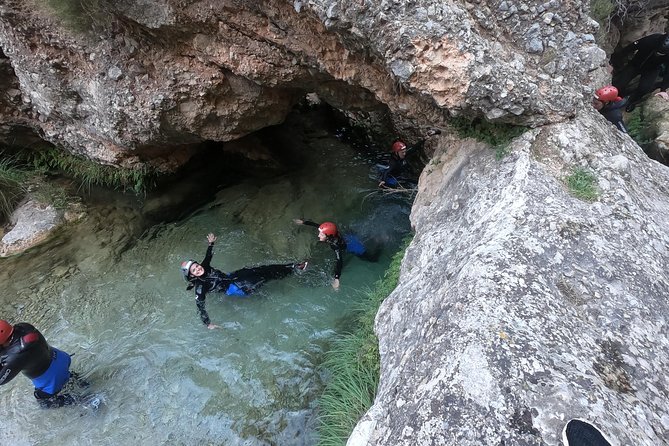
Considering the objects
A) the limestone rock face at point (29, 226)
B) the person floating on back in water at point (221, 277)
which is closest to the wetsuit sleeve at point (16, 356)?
the person floating on back in water at point (221, 277)

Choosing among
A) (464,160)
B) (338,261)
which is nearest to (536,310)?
(464,160)

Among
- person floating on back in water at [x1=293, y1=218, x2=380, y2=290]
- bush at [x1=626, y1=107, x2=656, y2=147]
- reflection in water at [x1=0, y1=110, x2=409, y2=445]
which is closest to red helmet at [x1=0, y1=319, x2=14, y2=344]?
reflection in water at [x1=0, y1=110, x2=409, y2=445]

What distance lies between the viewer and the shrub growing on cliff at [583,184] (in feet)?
12.0

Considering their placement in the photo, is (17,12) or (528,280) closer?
(528,280)

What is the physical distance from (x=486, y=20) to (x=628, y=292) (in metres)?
3.06

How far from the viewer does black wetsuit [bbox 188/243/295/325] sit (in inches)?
234

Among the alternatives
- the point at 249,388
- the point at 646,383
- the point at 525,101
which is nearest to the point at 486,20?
the point at 525,101

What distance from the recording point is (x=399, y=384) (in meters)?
2.88

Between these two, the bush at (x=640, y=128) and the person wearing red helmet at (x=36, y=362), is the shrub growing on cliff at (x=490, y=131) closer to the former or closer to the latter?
the bush at (x=640, y=128)

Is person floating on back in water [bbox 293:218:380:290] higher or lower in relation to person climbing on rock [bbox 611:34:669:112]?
lower

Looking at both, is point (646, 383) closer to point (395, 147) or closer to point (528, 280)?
point (528, 280)

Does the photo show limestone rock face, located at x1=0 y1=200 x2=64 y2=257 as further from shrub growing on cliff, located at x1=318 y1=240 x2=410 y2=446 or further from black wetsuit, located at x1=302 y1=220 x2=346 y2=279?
shrub growing on cliff, located at x1=318 y1=240 x2=410 y2=446

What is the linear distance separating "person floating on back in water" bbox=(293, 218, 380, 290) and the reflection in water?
7.8 inches

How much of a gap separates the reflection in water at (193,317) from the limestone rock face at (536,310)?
7.69ft
